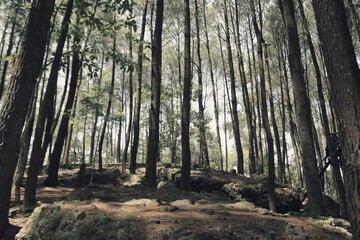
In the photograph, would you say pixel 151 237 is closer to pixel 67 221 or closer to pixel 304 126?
pixel 67 221

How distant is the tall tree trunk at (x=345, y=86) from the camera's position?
7.83 feet

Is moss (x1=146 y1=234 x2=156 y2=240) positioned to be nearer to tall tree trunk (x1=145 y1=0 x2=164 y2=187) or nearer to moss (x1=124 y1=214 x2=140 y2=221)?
moss (x1=124 y1=214 x2=140 y2=221)

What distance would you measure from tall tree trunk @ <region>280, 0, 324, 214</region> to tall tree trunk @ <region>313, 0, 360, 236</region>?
3.09m

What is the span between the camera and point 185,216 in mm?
4363

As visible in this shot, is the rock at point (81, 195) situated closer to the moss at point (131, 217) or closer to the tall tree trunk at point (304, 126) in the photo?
the moss at point (131, 217)

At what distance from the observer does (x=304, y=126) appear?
5.57 m

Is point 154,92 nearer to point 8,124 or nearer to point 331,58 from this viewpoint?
point 8,124

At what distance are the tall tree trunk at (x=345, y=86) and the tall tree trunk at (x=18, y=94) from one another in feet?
16.9

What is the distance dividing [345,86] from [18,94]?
5.47 meters

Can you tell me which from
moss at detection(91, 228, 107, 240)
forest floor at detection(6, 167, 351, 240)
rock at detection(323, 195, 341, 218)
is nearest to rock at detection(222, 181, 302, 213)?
rock at detection(323, 195, 341, 218)

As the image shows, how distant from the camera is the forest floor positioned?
144 inches

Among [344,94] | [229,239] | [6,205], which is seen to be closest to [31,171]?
[6,205]

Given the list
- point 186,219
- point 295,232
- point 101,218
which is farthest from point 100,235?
point 295,232

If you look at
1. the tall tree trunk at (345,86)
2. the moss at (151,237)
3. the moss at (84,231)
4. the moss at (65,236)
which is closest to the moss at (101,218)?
the moss at (84,231)
